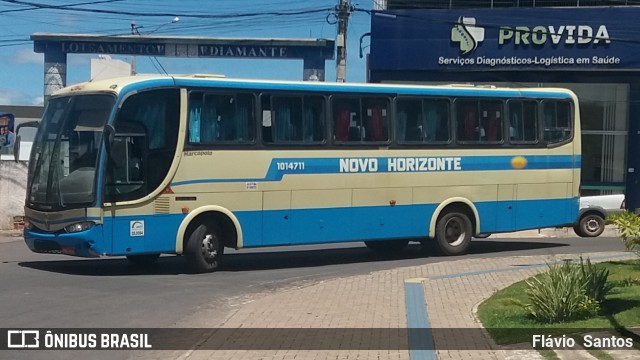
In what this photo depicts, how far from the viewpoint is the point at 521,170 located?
18.3 metres

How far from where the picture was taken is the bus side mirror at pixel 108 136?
44.8ft

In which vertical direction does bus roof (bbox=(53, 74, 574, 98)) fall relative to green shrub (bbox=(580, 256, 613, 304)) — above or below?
above

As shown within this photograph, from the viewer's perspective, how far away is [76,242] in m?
13.7

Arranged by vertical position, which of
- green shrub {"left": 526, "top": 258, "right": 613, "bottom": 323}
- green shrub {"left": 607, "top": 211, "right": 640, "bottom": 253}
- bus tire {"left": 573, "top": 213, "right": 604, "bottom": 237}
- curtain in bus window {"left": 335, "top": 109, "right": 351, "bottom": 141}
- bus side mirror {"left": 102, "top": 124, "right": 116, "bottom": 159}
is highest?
curtain in bus window {"left": 335, "top": 109, "right": 351, "bottom": 141}

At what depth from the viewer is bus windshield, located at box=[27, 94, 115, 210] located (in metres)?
13.8

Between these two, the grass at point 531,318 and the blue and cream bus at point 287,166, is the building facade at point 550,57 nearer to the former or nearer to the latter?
the blue and cream bus at point 287,166

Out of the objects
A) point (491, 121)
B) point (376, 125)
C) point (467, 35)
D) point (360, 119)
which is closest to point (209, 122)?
point (360, 119)

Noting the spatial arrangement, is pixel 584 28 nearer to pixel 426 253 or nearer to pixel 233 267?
pixel 426 253

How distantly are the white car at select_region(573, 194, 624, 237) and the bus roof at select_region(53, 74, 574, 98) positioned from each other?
646 centimetres

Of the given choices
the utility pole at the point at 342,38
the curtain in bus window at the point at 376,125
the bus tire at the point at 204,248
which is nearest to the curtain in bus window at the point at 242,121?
the bus tire at the point at 204,248

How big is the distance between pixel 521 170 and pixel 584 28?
15141mm

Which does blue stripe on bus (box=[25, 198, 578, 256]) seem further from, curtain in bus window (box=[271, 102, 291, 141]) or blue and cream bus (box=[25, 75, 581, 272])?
curtain in bus window (box=[271, 102, 291, 141])

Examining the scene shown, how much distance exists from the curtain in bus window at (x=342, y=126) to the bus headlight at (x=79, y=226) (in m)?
5.02

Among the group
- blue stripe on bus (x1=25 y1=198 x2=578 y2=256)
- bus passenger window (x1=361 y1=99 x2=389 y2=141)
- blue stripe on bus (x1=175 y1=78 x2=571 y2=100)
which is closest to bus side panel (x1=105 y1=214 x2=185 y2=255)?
blue stripe on bus (x1=25 y1=198 x2=578 y2=256)
